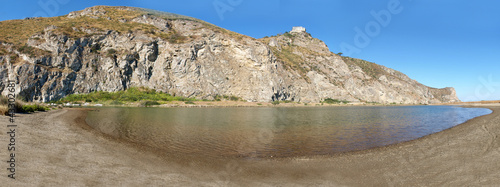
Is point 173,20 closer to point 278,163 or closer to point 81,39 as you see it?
point 81,39

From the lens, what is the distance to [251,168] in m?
8.55

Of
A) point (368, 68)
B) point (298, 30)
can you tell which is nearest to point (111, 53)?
point (298, 30)

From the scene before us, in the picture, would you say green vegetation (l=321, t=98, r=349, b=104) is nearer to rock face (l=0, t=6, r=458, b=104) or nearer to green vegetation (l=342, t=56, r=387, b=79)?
rock face (l=0, t=6, r=458, b=104)

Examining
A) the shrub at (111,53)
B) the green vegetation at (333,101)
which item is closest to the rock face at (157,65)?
the shrub at (111,53)

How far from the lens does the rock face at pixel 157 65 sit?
2849 inches

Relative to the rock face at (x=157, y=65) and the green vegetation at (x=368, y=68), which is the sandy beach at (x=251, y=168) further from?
the green vegetation at (x=368, y=68)

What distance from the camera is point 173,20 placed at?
382 ft

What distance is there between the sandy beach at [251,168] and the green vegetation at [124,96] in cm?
6825

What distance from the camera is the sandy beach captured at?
577 centimetres

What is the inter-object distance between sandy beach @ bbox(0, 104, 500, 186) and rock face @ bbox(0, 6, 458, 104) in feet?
261

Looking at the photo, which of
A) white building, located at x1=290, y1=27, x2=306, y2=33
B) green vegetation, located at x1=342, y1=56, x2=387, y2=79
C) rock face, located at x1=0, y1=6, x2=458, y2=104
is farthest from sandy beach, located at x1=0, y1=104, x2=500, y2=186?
white building, located at x1=290, y1=27, x2=306, y2=33

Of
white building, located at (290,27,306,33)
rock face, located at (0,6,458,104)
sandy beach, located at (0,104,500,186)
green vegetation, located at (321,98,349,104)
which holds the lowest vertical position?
sandy beach, located at (0,104,500,186)

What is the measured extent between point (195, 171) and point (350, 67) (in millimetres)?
149714

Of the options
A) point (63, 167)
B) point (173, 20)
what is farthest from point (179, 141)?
point (173, 20)
